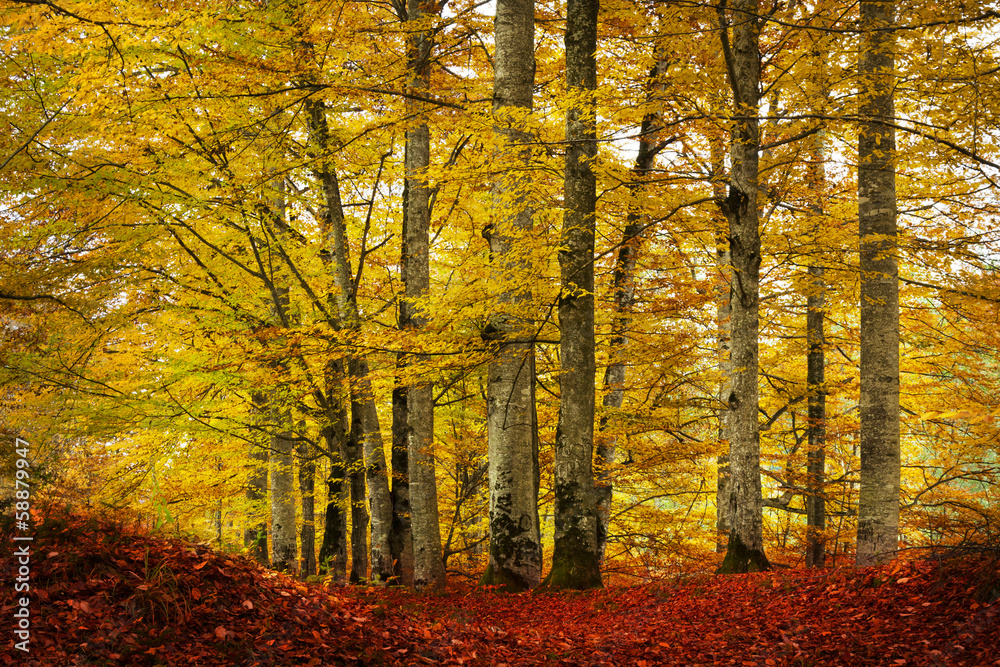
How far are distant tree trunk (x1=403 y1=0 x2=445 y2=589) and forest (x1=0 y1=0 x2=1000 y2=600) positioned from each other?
5 cm

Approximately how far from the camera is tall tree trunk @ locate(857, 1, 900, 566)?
26.7ft

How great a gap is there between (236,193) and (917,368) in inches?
520

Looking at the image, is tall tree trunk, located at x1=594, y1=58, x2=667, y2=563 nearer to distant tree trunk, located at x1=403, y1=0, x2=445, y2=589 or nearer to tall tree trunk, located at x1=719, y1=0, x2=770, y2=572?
tall tree trunk, located at x1=719, y1=0, x2=770, y2=572

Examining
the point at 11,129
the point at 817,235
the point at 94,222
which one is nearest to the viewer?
the point at 11,129

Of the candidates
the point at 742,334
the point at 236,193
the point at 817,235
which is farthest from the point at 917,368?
the point at 236,193

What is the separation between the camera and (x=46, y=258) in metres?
8.03

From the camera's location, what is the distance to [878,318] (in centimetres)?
852

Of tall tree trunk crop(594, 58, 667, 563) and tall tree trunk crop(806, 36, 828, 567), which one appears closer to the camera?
tall tree trunk crop(806, 36, 828, 567)

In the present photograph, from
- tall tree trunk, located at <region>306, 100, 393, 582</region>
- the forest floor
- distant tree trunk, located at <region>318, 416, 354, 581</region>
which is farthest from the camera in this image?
distant tree trunk, located at <region>318, 416, 354, 581</region>

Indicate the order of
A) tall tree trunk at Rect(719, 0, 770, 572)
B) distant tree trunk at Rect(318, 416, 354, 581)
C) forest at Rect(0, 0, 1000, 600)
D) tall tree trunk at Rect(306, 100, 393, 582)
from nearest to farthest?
forest at Rect(0, 0, 1000, 600), tall tree trunk at Rect(719, 0, 770, 572), tall tree trunk at Rect(306, 100, 393, 582), distant tree trunk at Rect(318, 416, 354, 581)

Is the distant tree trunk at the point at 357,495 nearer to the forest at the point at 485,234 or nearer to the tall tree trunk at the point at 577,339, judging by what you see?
the forest at the point at 485,234

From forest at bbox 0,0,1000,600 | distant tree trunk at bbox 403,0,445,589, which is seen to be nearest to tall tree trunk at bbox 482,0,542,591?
forest at bbox 0,0,1000,600

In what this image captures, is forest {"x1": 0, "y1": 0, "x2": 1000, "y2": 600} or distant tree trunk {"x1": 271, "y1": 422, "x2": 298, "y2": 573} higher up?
forest {"x1": 0, "y1": 0, "x2": 1000, "y2": 600}

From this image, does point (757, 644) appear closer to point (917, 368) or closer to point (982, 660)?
point (982, 660)
